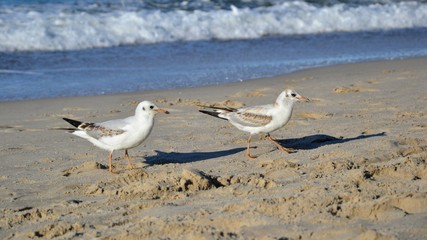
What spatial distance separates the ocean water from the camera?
12.0m

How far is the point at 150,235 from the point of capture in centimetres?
444

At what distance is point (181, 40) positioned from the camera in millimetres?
16797

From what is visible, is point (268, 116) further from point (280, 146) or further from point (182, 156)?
point (182, 156)

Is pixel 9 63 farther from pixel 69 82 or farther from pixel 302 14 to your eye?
pixel 302 14

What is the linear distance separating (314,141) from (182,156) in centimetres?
135

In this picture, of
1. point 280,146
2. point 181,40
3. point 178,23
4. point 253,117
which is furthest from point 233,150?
point 178,23

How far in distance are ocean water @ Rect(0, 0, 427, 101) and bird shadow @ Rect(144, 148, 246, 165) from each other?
12.6ft

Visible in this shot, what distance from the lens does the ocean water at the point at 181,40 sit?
12047 mm

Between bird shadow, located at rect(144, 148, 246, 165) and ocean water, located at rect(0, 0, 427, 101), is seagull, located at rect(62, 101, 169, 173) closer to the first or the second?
bird shadow, located at rect(144, 148, 246, 165)

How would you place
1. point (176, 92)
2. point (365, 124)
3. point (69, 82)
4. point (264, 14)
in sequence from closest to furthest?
point (365, 124) < point (176, 92) < point (69, 82) < point (264, 14)

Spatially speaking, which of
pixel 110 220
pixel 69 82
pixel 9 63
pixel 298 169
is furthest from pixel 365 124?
pixel 9 63

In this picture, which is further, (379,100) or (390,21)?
(390,21)

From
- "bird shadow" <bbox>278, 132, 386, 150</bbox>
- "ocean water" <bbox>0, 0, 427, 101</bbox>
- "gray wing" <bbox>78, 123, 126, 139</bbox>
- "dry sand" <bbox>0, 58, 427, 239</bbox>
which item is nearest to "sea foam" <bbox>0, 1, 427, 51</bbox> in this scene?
"ocean water" <bbox>0, 0, 427, 101</bbox>

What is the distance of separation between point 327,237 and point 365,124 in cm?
406
